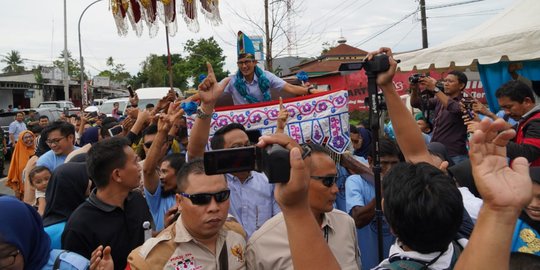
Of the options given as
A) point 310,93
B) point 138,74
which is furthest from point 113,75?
point 310,93

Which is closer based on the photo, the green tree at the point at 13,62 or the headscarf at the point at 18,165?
the headscarf at the point at 18,165

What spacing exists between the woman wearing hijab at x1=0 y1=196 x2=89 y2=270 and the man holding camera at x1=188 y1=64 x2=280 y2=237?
1114mm

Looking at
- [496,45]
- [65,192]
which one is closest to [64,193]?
[65,192]

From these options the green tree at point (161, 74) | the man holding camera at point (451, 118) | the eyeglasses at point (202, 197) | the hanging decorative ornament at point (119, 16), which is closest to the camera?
the eyeglasses at point (202, 197)

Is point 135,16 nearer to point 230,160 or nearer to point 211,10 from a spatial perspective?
point 211,10

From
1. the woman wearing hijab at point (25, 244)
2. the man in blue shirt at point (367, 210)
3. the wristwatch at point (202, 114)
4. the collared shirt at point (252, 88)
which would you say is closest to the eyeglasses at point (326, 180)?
the man in blue shirt at point (367, 210)

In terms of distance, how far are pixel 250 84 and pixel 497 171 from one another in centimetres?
338

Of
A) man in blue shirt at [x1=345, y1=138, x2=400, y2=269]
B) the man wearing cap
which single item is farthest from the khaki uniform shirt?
the man wearing cap

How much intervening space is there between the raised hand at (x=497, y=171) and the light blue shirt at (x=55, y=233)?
2.59 metres

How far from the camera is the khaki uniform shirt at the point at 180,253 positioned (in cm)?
205

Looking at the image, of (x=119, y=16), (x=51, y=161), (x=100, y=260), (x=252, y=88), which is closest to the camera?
(x=100, y=260)

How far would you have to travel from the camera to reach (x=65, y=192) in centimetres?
314

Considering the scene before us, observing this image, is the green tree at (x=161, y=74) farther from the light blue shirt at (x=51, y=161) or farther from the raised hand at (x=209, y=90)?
the raised hand at (x=209, y=90)

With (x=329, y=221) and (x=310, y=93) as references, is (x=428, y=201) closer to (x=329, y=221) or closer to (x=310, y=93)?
(x=329, y=221)
